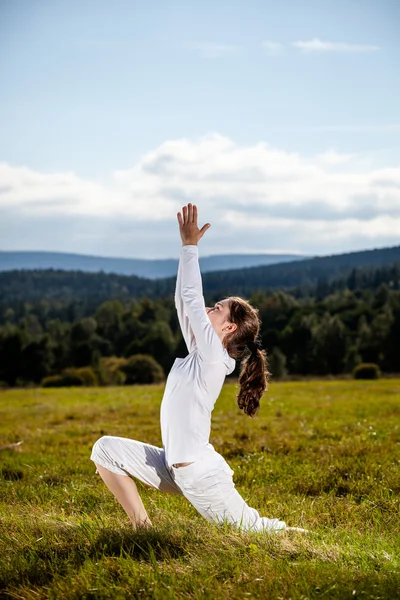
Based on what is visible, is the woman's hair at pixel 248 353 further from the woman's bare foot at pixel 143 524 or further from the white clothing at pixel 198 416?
the woman's bare foot at pixel 143 524

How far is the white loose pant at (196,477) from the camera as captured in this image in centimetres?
563

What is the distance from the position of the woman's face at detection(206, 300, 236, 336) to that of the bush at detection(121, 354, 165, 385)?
193 ft

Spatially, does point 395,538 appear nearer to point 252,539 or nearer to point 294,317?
Result: point 252,539

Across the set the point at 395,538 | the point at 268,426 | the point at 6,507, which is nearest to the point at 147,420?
the point at 268,426

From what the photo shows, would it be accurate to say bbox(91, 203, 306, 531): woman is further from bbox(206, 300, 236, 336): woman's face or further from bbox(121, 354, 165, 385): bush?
bbox(121, 354, 165, 385): bush

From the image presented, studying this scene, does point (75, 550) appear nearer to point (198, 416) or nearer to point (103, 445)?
point (103, 445)

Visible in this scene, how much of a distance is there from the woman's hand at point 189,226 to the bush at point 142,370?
5921 centimetres

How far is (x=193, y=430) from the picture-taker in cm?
564

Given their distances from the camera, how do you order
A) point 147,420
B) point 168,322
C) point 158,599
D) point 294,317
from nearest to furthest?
point 158,599, point 147,420, point 294,317, point 168,322

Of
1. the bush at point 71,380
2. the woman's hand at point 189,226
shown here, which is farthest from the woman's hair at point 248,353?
the bush at point 71,380

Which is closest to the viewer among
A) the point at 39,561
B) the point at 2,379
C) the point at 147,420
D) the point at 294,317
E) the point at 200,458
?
the point at 39,561

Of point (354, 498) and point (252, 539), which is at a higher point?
point (252, 539)

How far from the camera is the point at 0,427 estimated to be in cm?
1716

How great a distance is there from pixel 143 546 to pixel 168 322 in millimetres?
96050
